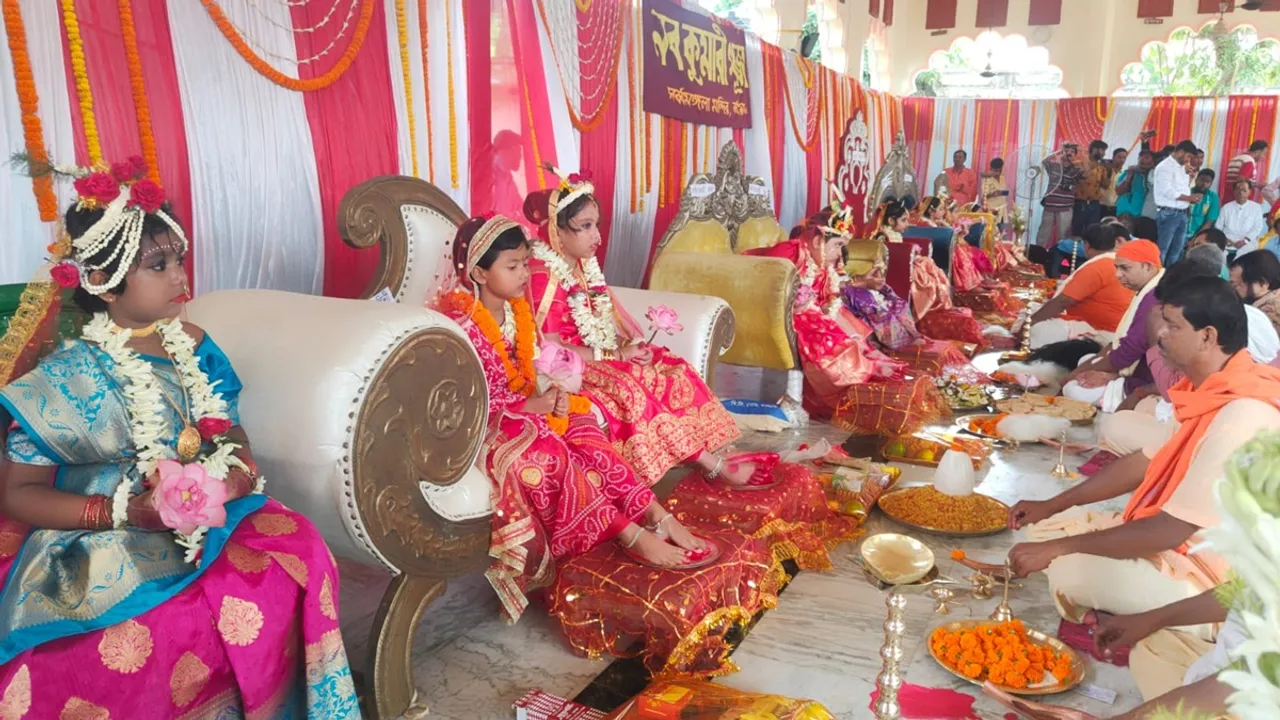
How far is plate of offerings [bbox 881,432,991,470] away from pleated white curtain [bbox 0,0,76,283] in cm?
326

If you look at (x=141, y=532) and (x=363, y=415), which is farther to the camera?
(x=363, y=415)

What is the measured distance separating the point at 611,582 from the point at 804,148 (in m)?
6.52

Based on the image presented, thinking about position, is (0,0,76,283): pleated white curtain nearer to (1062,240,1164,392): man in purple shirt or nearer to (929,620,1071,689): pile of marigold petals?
(929,620,1071,689): pile of marigold petals

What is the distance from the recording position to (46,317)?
1.76 meters

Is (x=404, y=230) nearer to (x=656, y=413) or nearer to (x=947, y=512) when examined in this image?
(x=656, y=413)

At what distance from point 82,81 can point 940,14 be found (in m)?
15.6

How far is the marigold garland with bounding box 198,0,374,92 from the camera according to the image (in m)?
2.69

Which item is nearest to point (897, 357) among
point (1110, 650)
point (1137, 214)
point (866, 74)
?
point (1110, 650)

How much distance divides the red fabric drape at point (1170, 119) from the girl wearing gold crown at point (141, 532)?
13.7 meters

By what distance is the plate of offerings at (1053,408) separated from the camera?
4.39m

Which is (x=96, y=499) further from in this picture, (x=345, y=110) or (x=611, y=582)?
(x=345, y=110)

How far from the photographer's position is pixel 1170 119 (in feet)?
40.1

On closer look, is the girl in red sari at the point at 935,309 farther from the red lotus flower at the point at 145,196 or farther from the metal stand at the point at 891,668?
the red lotus flower at the point at 145,196

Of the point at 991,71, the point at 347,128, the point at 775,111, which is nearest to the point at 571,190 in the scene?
the point at 347,128
